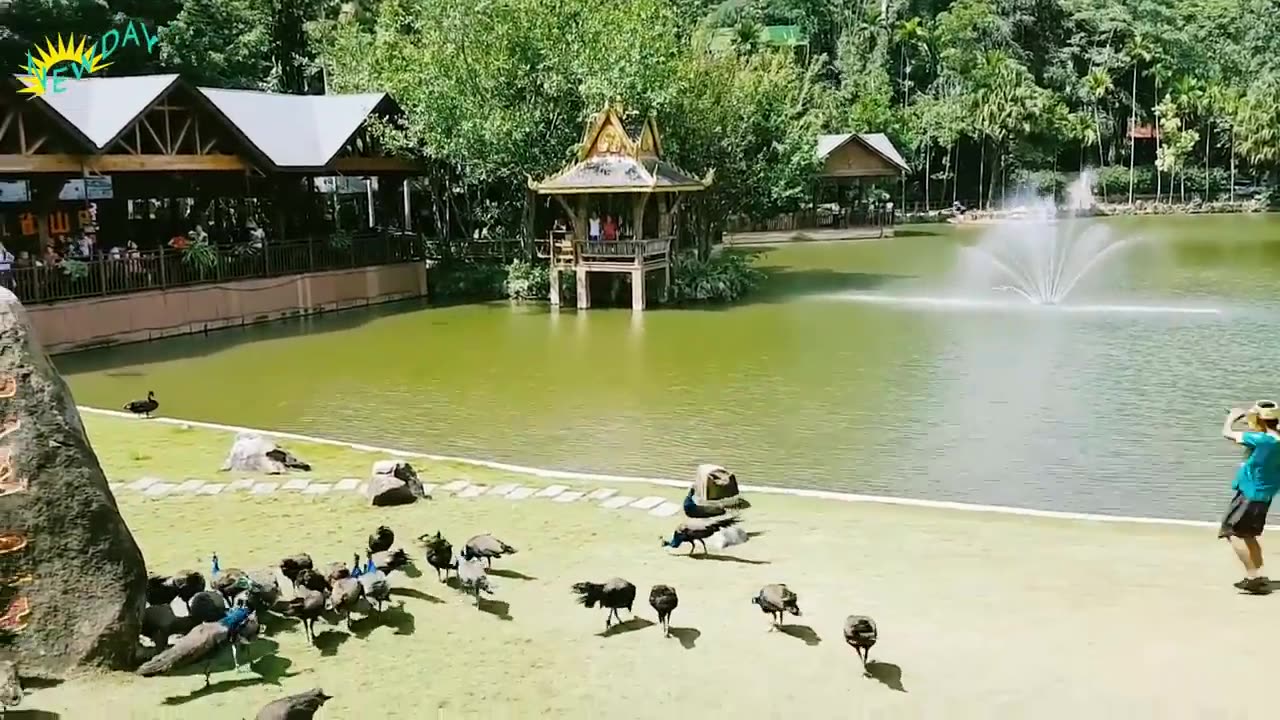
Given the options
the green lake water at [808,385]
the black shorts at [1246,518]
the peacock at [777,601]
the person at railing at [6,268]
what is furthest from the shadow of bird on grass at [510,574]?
the person at railing at [6,268]

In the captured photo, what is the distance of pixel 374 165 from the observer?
26469mm

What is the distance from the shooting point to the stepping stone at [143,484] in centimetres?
1041

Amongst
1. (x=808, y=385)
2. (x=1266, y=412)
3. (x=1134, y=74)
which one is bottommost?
(x=808, y=385)

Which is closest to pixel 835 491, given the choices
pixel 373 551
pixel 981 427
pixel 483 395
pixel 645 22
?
pixel 981 427

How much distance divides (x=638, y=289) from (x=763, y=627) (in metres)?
18.7

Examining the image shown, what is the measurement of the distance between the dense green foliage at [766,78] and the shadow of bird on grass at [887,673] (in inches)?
807

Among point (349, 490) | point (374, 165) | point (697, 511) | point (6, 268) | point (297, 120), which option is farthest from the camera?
point (374, 165)

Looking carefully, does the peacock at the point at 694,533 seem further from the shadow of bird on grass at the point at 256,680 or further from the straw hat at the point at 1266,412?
the straw hat at the point at 1266,412

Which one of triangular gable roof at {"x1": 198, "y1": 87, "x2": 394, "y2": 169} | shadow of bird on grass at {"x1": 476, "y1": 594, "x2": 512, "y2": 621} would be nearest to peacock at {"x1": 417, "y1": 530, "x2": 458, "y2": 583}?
shadow of bird on grass at {"x1": 476, "y1": 594, "x2": 512, "y2": 621}

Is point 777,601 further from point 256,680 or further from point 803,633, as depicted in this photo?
point 256,680

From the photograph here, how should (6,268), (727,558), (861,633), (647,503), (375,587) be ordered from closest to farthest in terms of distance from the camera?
(861,633)
(375,587)
(727,558)
(647,503)
(6,268)

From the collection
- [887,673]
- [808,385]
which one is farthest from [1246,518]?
[808,385]

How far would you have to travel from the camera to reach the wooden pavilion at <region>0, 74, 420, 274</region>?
20.0 metres

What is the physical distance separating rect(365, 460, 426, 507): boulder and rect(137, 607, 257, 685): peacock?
140 inches
